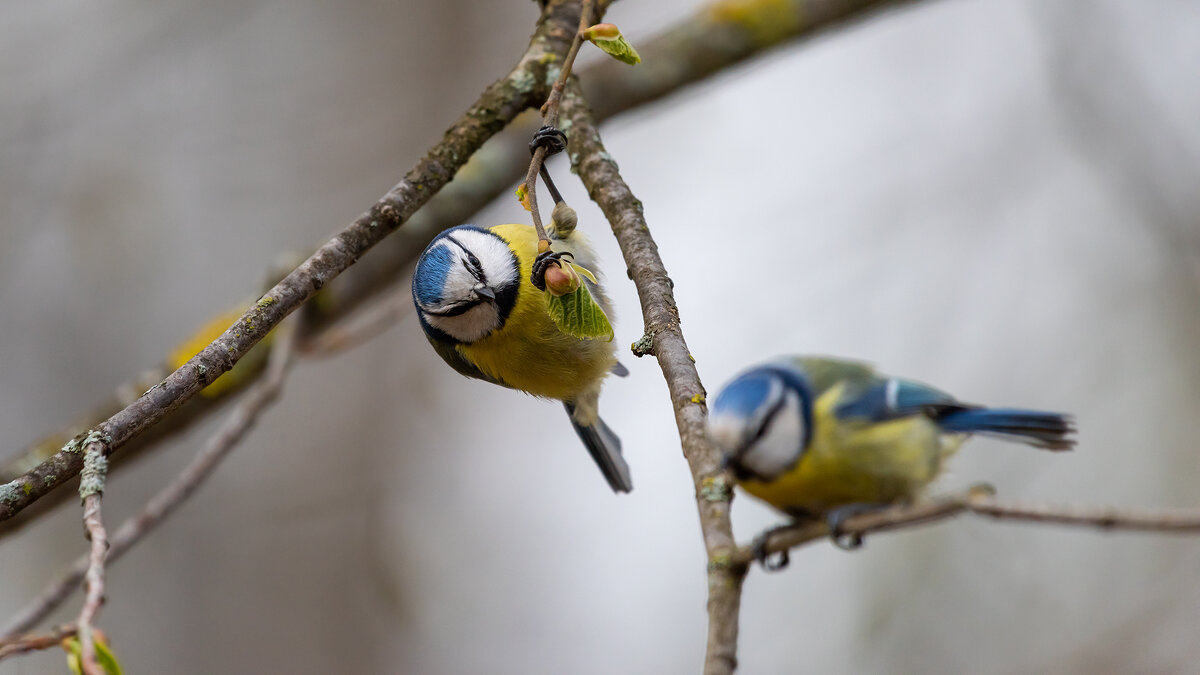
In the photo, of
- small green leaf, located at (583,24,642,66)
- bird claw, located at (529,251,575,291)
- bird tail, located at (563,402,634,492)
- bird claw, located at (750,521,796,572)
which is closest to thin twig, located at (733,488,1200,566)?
bird claw, located at (750,521,796,572)

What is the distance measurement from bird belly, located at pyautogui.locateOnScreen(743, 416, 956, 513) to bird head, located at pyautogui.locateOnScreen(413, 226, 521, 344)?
70 centimetres

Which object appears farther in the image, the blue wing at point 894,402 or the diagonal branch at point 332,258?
the blue wing at point 894,402

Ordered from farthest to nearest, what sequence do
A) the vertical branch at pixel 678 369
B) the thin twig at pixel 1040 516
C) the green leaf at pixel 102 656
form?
the green leaf at pixel 102 656 → the vertical branch at pixel 678 369 → the thin twig at pixel 1040 516

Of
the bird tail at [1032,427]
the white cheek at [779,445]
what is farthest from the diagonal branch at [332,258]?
the bird tail at [1032,427]

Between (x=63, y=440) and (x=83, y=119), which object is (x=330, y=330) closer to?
(x=63, y=440)

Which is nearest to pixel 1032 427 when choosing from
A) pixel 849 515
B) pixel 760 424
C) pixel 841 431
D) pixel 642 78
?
pixel 841 431

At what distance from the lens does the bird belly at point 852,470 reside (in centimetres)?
180

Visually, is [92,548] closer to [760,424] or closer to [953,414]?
[760,424]

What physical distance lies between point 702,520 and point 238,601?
11.6ft

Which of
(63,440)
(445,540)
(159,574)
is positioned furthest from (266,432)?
(63,440)

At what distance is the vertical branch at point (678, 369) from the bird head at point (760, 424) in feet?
1.34

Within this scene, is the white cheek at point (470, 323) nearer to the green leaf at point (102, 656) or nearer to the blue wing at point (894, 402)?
the blue wing at point (894, 402)

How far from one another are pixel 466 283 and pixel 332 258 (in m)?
0.76

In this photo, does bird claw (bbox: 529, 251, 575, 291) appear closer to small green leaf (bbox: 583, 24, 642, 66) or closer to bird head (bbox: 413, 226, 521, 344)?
small green leaf (bbox: 583, 24, 642, 66)
